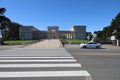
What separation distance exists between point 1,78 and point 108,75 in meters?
4.02

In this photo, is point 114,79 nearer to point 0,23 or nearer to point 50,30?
point 0,23

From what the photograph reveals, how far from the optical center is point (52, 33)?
515 feet

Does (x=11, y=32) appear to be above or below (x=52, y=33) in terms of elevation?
below

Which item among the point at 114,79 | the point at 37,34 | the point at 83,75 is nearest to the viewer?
the point at 114,79

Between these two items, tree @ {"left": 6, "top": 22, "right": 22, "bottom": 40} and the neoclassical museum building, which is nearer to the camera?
tree @ {"left": 6, "top": 22, "right": 22, "bottom": 40}

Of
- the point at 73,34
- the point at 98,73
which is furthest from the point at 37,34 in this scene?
the point at 98,73

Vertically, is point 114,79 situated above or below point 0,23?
below

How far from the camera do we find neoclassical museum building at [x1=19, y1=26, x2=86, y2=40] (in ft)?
492

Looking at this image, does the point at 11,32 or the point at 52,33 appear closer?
the point at 11,32

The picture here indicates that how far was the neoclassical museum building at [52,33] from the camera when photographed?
150 m

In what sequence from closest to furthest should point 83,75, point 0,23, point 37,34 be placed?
point 83,75
point 0,23
point 37,34

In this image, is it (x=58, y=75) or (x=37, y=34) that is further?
(x=37, y=34)

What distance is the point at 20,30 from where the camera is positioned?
147750mm

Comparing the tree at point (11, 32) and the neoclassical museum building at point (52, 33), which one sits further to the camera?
the neoclassical museum building at point (52, 33)
